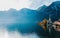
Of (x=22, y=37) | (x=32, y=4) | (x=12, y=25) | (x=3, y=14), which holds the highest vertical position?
(x=32, y=4)

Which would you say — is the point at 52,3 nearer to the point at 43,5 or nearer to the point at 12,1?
the point at 43,5

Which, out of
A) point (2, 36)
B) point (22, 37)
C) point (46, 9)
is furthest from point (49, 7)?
point (2, 36)

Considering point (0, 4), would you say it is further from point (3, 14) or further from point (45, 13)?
point (45, 13)

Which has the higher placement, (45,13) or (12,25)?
(45,13)

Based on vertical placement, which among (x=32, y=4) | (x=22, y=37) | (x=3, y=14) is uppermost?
(x=32, y=4)

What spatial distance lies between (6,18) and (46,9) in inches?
16.8

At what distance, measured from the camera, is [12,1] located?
1.28 m

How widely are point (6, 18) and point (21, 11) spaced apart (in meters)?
0.17

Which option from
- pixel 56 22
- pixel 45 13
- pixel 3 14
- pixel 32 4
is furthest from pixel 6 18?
pixel 56 22

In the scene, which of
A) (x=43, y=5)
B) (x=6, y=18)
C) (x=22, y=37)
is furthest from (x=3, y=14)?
(x=43, y=5)

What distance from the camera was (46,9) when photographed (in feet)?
4.30

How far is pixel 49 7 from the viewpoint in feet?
4.31

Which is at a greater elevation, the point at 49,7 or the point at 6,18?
the point at 49,7

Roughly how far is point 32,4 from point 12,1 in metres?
0.21
